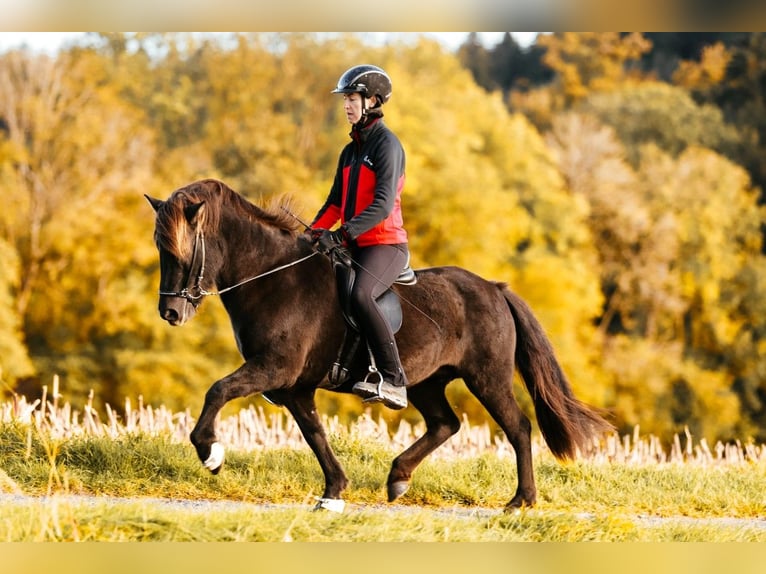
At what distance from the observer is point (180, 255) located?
23.6 feet

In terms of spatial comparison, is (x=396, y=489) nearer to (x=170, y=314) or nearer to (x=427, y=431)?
(x=427, y=431)

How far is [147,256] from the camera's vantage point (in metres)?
35.2

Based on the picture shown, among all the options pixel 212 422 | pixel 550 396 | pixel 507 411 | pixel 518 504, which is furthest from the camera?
pixel 550 396

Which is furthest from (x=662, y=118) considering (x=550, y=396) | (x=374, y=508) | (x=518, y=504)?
(x=374, y=508)

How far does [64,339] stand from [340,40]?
1627 centimetres

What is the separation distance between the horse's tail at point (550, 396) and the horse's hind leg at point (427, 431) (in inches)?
27.9

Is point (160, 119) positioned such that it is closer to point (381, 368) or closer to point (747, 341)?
point (747, 341)

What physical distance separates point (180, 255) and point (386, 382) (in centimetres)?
170

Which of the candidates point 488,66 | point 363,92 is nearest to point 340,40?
point 488,66

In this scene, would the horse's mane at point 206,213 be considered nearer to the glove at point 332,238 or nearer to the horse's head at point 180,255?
the horse's head at point 180,255

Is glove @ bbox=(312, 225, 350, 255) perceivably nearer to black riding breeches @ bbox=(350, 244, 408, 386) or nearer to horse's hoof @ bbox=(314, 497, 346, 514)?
black riding breeches @ bbox=(350, 244, 408, 386)

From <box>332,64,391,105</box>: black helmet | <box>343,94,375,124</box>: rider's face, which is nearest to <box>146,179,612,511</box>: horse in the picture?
<box>343,94,375,124</box>: rider's face

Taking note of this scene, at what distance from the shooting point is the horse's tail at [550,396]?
28.3ft

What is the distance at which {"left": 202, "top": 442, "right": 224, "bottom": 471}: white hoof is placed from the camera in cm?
698
